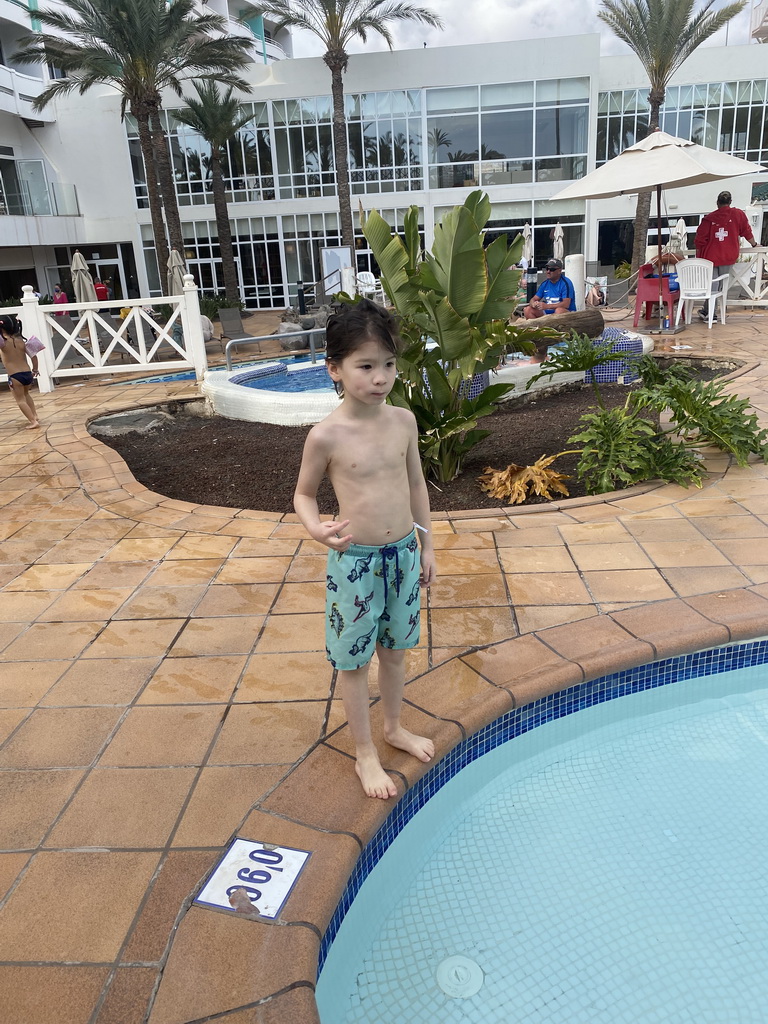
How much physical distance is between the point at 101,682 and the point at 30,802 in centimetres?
74

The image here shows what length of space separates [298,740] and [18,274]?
30980mm

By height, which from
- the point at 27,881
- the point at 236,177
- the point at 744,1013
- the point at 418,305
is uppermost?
the point at 236,177

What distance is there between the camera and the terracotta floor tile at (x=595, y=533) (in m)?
4.34

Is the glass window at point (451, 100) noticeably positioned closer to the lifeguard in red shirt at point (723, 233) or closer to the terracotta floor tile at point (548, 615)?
the lifeguard in red shirt at point (723, 233)

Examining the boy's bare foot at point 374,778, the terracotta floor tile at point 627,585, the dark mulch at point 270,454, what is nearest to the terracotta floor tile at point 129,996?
the boy's bare foot at point 374,778

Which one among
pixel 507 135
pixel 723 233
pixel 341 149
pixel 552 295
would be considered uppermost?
pixel 507 135

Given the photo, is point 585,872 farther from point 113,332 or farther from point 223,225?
point 223,225

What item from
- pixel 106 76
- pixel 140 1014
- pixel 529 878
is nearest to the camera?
pixel 140 1014

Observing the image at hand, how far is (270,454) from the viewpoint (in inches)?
270

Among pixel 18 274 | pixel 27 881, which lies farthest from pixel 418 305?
pixel 18 274

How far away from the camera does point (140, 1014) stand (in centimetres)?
171

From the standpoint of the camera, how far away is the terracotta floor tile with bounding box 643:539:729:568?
13.0 ft

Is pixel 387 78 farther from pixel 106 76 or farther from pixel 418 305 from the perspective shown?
pixel 418 305

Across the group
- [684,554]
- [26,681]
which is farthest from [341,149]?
[26,681]
